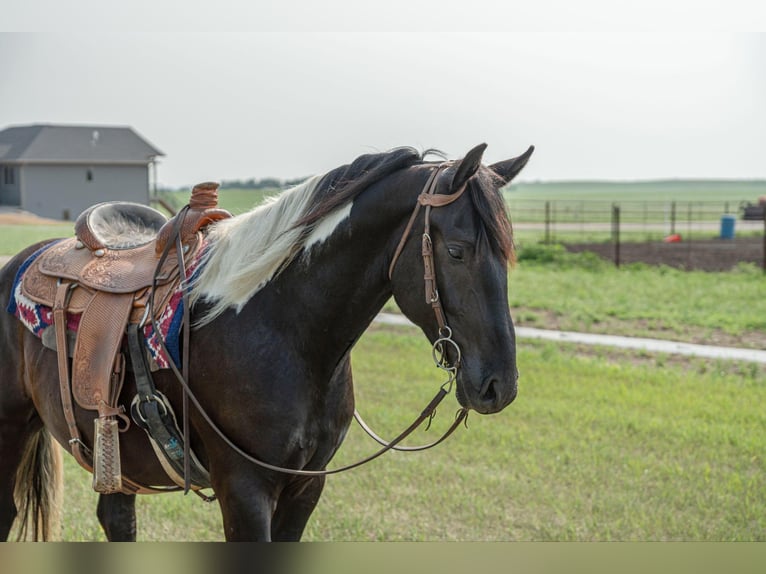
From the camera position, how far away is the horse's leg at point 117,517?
3.14m

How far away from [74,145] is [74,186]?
1.01 ft

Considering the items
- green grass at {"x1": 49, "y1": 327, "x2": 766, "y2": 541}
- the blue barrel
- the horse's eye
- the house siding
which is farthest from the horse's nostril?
the blue barrel

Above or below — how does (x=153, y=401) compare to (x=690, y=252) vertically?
above

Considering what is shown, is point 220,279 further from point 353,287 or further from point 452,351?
point 452,351

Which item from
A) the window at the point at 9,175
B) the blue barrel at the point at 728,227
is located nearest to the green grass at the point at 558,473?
the window at the point at 9,175

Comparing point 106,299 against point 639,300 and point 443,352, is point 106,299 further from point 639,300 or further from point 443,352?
point 639,300

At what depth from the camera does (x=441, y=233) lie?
2.07 m

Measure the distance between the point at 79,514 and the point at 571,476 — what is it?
3.07 meters

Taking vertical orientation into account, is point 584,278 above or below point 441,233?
below

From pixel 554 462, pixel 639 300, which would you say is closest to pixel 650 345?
pixel 639 300

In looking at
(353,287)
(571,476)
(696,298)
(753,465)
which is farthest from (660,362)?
(353,287)

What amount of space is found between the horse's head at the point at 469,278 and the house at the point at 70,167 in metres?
3.11

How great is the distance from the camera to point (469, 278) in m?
2.03

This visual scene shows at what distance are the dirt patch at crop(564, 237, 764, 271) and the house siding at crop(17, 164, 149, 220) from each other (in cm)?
1389
